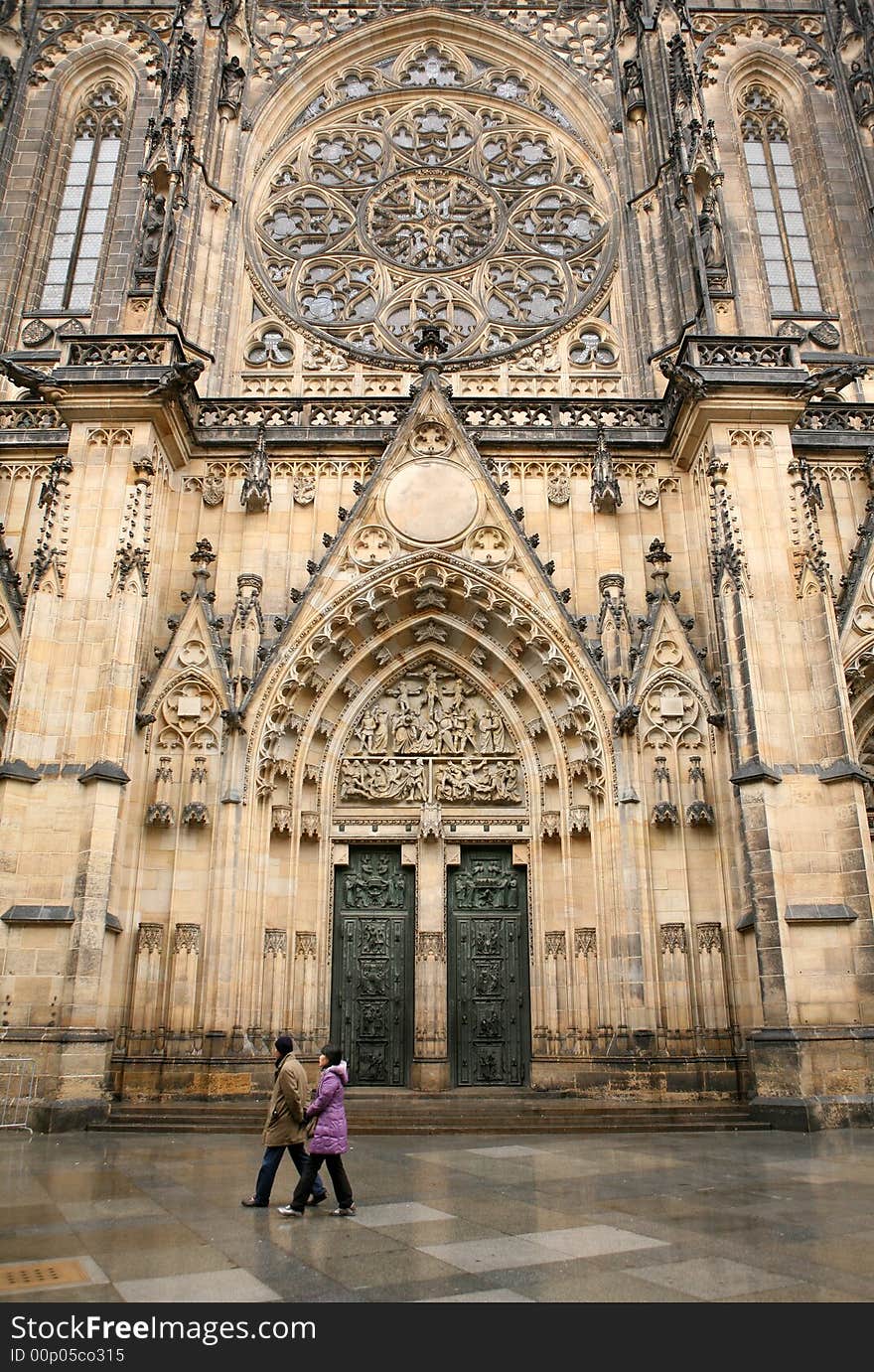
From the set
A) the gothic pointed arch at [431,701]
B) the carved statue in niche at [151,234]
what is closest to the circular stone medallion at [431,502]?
the gothic pointed arch at [431,701]

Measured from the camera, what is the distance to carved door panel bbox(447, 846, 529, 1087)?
13703 mm

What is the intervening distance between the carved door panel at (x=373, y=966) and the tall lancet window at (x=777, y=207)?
41.5 feet

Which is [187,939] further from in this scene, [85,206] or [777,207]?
[777,207]

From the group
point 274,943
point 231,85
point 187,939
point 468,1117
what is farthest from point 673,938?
point 231,85

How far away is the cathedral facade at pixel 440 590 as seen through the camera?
1232 cm

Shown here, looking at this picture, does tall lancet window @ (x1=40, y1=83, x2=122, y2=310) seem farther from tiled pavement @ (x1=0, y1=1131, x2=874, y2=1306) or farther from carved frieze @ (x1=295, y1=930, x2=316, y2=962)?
tiled pavement @ (x1=0, y1=1131, x2=874, y2=1306)

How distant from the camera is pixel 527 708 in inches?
591

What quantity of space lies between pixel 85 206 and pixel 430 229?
673 centimetres

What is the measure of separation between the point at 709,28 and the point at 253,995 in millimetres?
21349

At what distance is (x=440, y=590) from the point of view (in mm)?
15109

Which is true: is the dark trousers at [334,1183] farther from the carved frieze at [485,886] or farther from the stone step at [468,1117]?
the carved frieze at [485,886]

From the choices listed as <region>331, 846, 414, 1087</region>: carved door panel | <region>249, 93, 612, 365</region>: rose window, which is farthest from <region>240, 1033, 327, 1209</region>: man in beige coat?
<region>249, 93, 612, 365</region>: rose window
